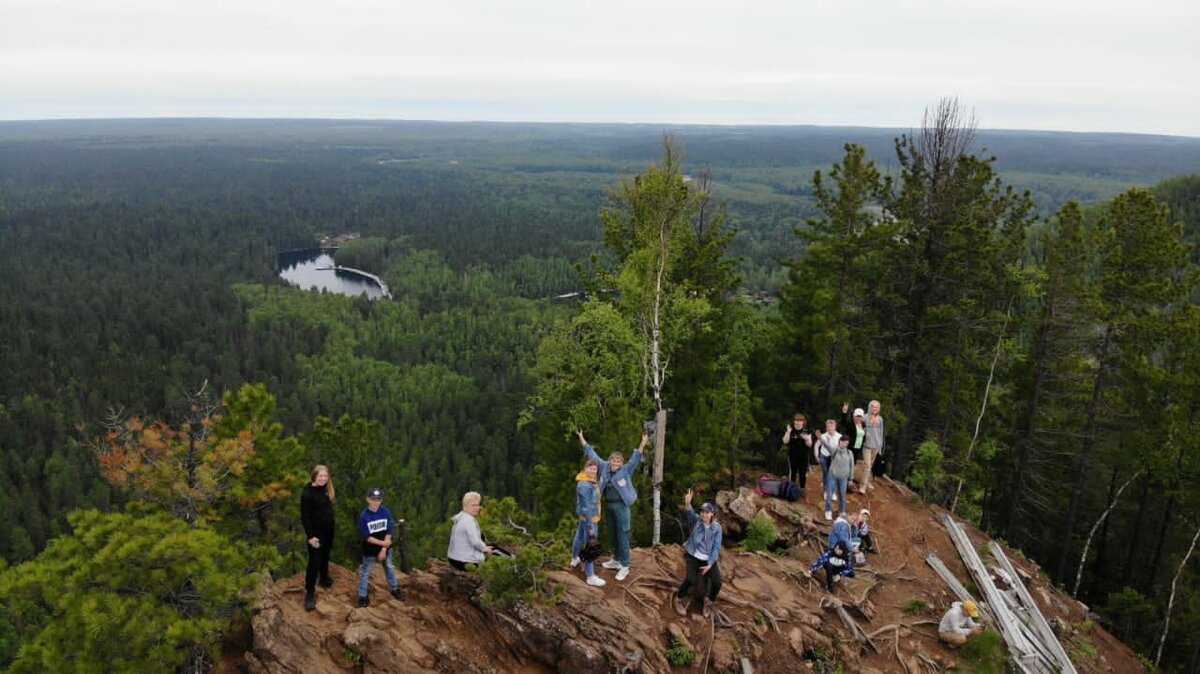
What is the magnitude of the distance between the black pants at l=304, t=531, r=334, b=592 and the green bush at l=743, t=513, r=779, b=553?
823cm

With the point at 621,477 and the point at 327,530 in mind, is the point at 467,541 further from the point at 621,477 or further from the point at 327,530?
the point at 621,477

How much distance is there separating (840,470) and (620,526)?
5812mm

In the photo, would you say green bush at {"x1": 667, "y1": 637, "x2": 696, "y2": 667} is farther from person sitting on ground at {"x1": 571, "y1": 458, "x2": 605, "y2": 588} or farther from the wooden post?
the wooden post

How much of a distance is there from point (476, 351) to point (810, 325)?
103m

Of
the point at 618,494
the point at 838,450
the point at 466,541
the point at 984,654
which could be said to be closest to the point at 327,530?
the point at 466,541

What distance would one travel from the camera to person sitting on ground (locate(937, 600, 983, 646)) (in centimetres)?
1179

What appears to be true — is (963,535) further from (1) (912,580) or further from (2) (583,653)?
(2) (583,653)

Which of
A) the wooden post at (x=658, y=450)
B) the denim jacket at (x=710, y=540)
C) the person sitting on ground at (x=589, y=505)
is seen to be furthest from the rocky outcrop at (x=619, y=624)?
the wooden post at (x=658, y=450)

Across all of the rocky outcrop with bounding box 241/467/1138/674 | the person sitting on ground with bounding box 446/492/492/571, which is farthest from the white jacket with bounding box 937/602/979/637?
the person sitting on ground with bounding box 446/492/492/571

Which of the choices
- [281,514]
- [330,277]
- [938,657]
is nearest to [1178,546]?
[938,657]

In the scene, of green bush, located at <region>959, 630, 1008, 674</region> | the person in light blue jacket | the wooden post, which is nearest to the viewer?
the person in light blue jacket

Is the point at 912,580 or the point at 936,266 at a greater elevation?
the point at 936,266

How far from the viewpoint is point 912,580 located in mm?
13562

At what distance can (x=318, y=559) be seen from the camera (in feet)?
34.2
